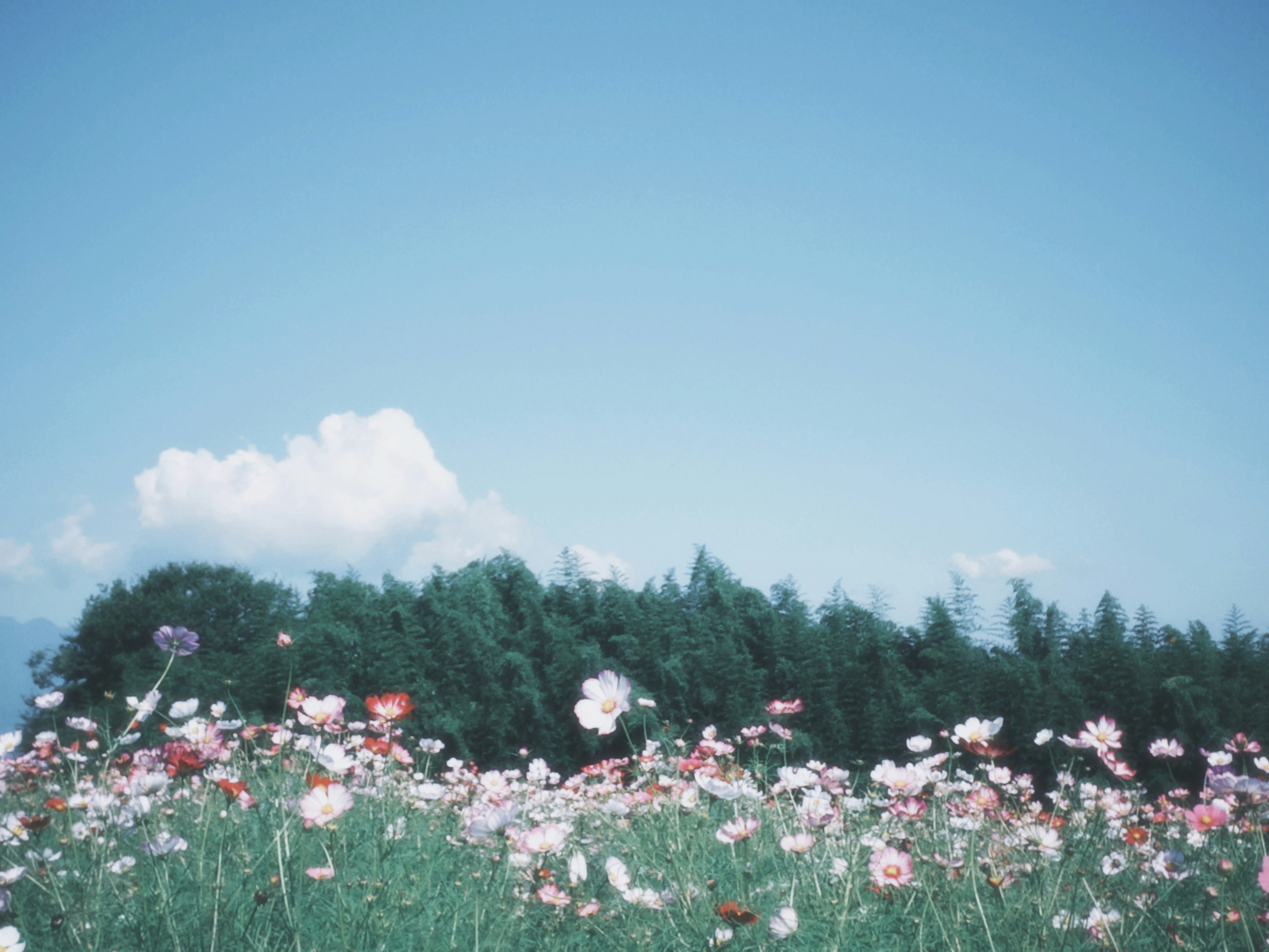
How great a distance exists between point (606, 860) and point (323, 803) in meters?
1.11

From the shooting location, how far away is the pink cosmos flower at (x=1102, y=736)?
1.71 m

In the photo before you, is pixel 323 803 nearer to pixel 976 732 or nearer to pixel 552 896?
pixel 552 896

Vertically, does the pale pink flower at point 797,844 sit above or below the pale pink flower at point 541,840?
below

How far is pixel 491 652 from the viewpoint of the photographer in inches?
289

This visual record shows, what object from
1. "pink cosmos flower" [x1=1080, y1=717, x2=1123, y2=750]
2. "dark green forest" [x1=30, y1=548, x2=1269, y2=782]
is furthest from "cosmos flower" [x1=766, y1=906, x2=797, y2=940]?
"dark green forest" [x1=30, y1=548, x2=1269, y2=782]

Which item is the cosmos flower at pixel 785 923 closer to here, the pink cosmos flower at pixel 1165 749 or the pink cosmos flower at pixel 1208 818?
the pink cosmos flower at pixel 1208 818

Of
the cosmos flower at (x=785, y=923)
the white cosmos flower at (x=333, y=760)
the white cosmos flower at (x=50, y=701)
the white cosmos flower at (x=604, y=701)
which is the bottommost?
the cosmos flower at (x=785, y=923)

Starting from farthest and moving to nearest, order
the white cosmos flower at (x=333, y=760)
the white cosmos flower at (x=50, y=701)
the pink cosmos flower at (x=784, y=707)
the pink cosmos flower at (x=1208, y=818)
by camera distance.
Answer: the pink cosmos flower at (x=784, y=707) → the white cosmos flower at (x=50, y=701) → the pink cosmos flower at (x=1208, y=818) → the white cosmos flower at (x=333, y=760)

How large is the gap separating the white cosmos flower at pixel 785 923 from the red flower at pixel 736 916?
14cm

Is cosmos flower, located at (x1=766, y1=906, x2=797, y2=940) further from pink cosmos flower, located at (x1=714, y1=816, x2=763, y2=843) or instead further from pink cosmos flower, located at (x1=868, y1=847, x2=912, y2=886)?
pink cosmos flower, located at (x1=868, y1=847, x2=912, y2=886)

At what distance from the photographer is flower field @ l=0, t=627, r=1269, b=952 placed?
1.41 meters

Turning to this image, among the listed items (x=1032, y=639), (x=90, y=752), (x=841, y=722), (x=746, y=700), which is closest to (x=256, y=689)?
(x=90, y=752)

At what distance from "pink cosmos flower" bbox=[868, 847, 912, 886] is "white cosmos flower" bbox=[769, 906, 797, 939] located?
522 mm

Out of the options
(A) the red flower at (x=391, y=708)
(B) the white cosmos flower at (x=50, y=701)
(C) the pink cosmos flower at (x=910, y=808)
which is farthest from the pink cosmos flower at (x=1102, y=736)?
(B) the white cosmos flower at (x=50, y=701)
